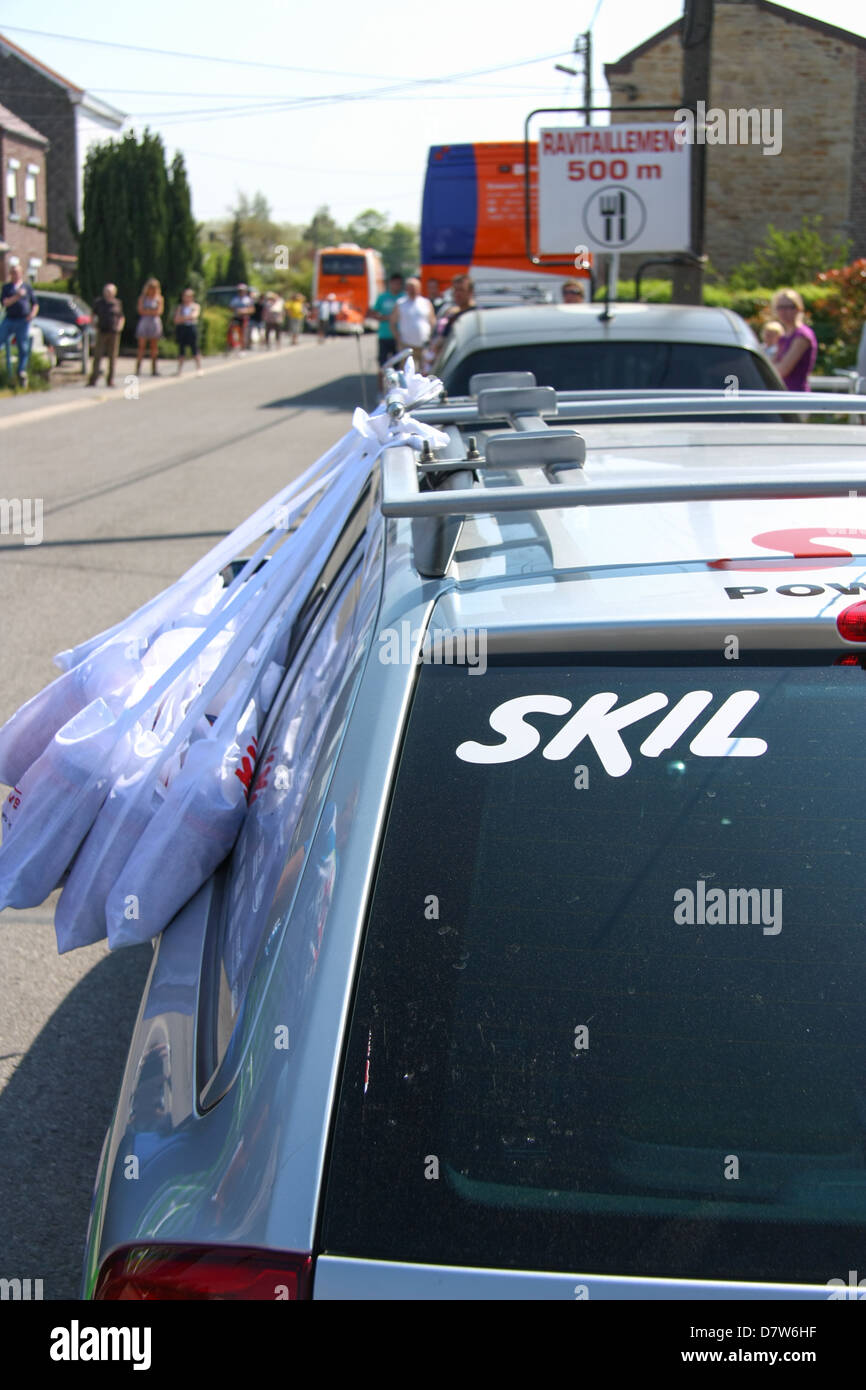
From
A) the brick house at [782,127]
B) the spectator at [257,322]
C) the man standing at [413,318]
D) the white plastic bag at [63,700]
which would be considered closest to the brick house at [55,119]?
the spectator at [257,322]

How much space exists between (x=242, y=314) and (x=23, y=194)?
42.2 feet

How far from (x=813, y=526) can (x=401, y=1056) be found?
107 centimetres

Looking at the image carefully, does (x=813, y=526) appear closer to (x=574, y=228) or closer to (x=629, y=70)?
(x=574, y=228)

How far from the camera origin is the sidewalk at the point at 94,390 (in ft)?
72.1

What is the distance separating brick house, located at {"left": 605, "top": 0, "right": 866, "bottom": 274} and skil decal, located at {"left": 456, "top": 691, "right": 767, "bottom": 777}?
2861cm

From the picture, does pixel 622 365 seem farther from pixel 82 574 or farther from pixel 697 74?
pixel 697 74

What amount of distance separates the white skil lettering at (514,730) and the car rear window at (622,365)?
5272 mm

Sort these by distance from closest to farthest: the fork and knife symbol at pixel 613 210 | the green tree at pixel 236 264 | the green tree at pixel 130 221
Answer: the fork and knife symbol at pixel 613 210 → the green tree at pixel 130 221 → the green tree at pixel 236 264

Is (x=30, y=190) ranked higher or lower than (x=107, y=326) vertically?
higher

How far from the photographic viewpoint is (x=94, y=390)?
2639 cm

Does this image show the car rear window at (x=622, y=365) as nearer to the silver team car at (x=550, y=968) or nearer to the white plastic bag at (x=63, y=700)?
the white plastic bag at (x=63, y=700)

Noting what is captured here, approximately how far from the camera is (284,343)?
52.8m

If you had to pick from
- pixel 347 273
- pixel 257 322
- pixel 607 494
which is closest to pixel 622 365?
pixel 607 494
